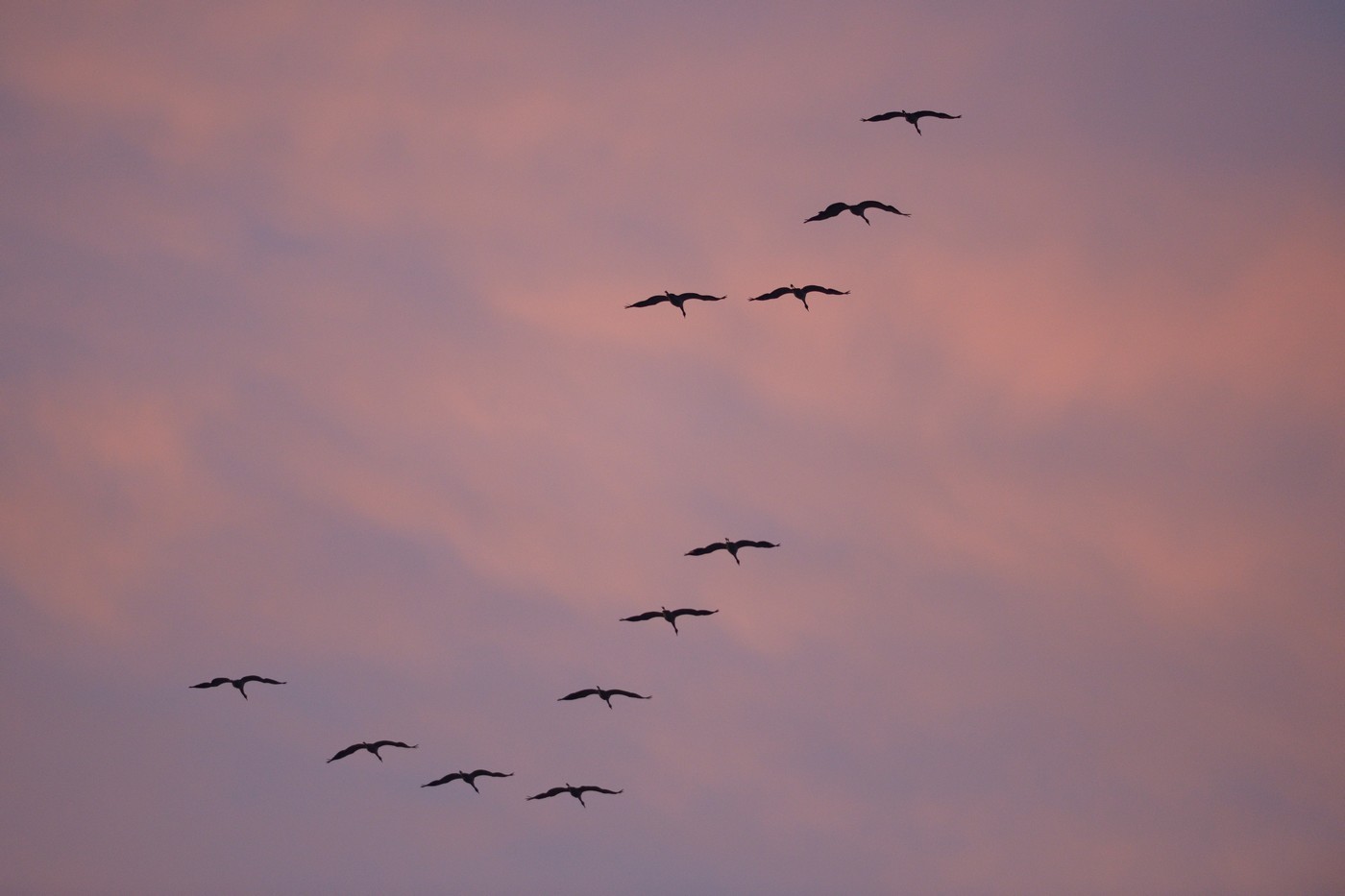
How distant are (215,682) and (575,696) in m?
31.3

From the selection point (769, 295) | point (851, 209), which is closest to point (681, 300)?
point (769, 295)

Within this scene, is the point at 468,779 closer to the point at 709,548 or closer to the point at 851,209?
the point at 709,548

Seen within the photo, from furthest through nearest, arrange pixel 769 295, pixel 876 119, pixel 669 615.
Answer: pixel 669 615, pixel 769 295, pixel 876 119

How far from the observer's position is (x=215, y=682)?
128 m

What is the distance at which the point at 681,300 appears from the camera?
122 meters

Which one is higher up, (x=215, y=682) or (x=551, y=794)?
(x=215, y=682)

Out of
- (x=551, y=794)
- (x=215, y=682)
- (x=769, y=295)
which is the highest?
(x=769, y=295)

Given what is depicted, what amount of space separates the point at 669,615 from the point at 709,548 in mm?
10084

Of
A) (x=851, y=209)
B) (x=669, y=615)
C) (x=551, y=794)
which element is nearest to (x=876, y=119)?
(x=851, y=209)

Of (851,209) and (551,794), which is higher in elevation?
(851,209)

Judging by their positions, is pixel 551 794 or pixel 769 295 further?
pixel 551 794

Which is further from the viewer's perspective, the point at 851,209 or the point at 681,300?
the point at 681,300

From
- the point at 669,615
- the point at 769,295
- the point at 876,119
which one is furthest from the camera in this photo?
the point at 669,615

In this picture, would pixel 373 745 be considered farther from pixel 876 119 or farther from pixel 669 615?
pixel 876 119
